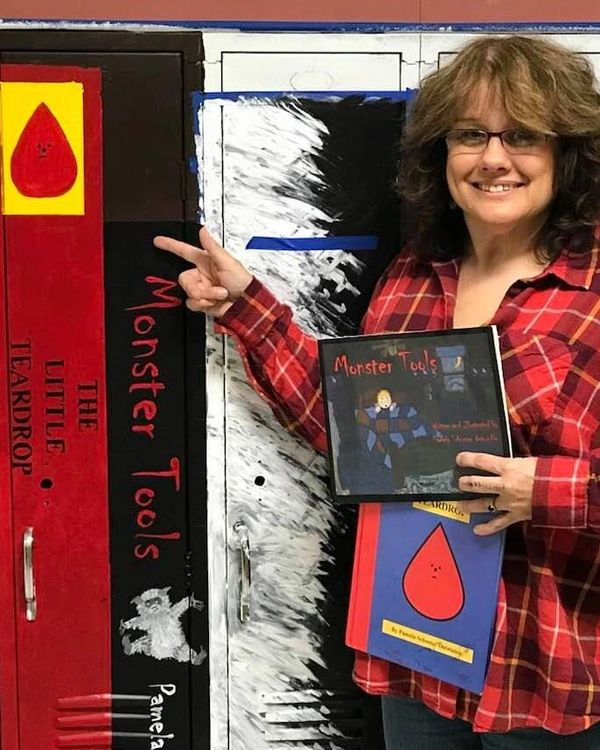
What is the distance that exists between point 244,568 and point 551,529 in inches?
22.2

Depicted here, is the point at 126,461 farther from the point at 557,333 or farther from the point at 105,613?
the point at 557,333

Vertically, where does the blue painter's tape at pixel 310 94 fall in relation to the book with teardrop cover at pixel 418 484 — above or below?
above

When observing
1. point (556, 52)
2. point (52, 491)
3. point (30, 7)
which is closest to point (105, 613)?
point (52, 491)

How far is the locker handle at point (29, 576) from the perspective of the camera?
58.9 inches

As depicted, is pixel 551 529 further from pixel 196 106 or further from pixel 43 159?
pixel 43 159

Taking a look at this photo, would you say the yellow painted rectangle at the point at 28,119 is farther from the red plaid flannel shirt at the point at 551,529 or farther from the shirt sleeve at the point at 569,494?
the shirt sleeve at the point at 569,494

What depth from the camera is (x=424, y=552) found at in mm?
1356

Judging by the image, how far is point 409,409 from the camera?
1.34 m

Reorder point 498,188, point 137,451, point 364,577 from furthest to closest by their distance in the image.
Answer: point 137,451, point 364,577, point 498,188

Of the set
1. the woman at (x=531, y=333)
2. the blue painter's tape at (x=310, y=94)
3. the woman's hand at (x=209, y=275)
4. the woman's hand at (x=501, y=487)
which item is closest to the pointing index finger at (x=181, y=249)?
the woman's hand at (x=209, y=275)

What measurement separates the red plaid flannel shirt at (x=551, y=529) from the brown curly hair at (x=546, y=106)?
0.05 metres

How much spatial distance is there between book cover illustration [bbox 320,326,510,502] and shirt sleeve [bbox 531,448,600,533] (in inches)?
3.5

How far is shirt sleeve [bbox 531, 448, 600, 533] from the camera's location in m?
1.17

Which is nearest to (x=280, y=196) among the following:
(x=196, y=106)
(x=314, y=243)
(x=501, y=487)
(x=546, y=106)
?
(x=314, y=243)
